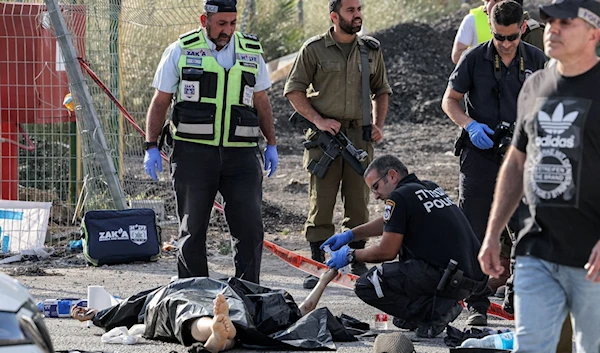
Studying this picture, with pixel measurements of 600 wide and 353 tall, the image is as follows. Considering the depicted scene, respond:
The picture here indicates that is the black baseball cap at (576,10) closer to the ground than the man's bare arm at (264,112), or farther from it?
farther from it

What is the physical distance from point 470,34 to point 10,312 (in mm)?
5307

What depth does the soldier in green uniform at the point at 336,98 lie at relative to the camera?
8477 mm

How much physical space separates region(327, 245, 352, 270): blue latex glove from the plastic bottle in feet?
3.77

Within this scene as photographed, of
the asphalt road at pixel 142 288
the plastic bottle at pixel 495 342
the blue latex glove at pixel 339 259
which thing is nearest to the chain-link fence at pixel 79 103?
the asphalt road at pixel 142 288

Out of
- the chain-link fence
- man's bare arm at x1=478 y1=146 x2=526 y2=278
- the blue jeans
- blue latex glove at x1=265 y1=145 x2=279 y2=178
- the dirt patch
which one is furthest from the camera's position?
the chain-link fence

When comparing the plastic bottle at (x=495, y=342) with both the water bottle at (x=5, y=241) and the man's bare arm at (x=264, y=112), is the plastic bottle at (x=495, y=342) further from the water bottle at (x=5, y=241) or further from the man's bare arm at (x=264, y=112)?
the water bottle at (x=5, y=241)

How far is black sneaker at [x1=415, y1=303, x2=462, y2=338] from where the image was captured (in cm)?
657

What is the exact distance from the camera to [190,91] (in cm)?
707

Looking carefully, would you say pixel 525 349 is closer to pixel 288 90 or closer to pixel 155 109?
pixel 155 109

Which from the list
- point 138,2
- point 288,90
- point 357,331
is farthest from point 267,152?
point 138,2

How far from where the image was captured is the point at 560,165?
419cm

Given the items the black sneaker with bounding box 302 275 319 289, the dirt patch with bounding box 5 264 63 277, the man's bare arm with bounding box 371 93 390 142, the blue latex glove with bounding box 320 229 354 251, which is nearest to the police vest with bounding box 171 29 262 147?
the blue latex glove with bounding box 320 229 354 251

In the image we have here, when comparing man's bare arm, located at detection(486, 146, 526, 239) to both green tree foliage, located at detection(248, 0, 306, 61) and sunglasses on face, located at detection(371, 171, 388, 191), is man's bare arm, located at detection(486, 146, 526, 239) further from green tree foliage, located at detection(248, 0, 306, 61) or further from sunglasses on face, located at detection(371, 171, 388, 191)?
green tree foliage, located at detection(248, 0, 306, 61)

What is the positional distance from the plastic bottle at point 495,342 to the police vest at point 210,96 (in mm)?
2112
